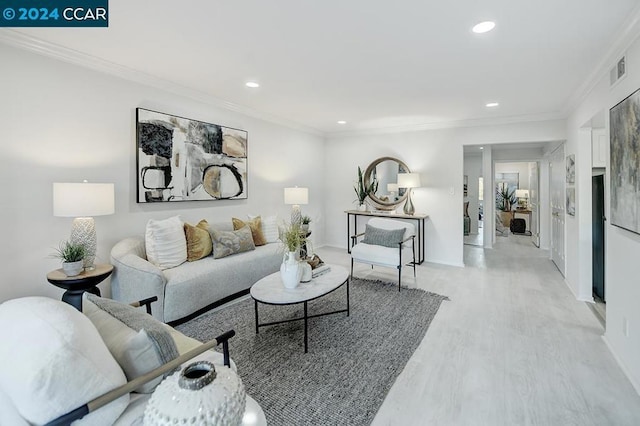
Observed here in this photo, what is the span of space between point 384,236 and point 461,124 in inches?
97.7

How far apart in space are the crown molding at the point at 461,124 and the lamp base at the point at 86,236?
4.77m

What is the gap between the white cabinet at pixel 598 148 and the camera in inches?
144

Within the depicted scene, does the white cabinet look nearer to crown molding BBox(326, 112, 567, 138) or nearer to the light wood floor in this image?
crown molding BBox(326, 112, 567, 138)

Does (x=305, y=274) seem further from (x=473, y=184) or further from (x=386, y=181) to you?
(x=473, y=184)

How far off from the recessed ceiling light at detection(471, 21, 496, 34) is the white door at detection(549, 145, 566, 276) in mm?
3265

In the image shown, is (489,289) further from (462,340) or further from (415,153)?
(415,153)

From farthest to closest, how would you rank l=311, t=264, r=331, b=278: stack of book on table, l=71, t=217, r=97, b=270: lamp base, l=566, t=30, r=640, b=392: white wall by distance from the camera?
l=311, t=264, r=331, b=278: stack of book on table < l=71, t=217, r=97, b=270: lamp base < l=566, t=30, r=640, b=392: white wall

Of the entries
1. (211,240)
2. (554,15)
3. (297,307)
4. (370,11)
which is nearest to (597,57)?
(554,15)

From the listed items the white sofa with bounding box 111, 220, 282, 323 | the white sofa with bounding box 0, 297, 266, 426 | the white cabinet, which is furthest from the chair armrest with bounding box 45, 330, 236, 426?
the white cabinet

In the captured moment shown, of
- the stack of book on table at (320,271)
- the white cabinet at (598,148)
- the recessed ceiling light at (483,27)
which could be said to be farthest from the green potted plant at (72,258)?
the white cabinet at (598,148)

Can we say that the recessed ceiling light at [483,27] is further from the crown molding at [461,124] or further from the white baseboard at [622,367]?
the crown molding at [461,124]

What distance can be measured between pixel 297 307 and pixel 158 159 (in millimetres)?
2306

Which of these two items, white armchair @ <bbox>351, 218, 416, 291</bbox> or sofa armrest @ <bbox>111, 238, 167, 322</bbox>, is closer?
sofa armrest @ <bbox>111, 238, 167, 322</bbox>

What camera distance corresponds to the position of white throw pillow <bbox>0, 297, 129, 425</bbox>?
35.8 inches
